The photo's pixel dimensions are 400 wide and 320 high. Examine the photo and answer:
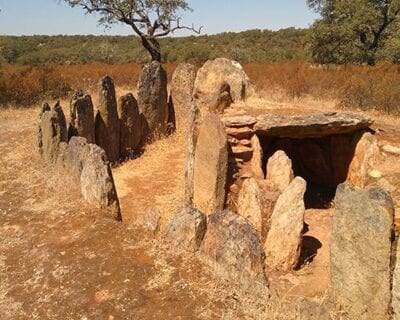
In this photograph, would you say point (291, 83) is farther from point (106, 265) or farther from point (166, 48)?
point (166, 48)

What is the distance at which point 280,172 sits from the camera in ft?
23.2

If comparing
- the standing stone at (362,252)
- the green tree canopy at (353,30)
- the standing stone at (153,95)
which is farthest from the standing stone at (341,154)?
the green tree canopy at (353,30)

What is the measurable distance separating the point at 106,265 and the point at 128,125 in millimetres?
6360

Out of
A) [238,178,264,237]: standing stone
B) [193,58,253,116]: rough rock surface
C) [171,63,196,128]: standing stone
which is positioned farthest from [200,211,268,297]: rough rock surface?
[171,63,196,128]: standing stone

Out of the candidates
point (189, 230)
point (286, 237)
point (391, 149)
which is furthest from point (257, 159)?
point (189, 230)

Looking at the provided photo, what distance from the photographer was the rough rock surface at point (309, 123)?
7500 mm

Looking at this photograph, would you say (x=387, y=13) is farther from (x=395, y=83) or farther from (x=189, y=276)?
(x=189, y=276)

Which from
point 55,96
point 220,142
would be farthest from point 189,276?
point 55,96

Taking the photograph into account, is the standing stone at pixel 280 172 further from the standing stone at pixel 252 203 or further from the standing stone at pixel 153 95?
the standing stone at pixel 153 95

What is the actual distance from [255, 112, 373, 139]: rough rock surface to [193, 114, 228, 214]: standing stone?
910 millimetres

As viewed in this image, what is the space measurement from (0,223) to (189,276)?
314 centimetres

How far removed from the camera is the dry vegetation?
44.8ft

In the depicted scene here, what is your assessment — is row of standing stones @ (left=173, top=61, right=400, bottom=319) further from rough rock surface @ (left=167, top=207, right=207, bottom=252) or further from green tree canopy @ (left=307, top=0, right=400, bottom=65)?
green tree canopy @ (left=307, top=0, right=400, bottom=65)

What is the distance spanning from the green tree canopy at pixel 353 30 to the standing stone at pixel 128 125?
35.5ft
